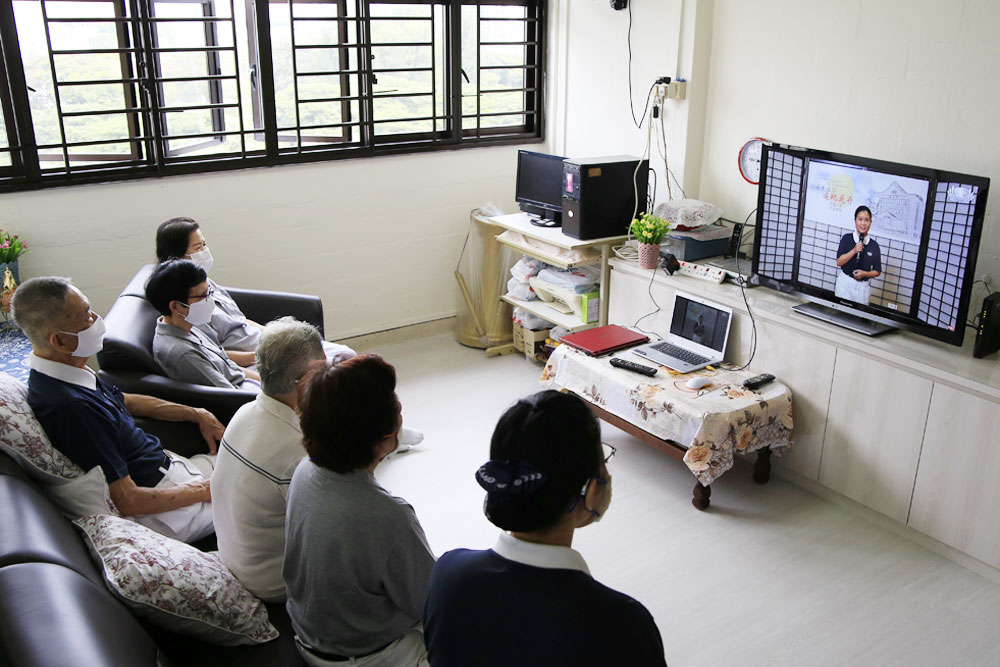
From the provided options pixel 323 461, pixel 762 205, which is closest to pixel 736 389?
pixel 762 205

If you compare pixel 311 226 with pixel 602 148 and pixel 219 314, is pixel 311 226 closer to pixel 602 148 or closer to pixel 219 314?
pixel 219 314

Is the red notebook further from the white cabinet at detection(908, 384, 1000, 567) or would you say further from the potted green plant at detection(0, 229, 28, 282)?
the potted green plant at detection(0, 229, 28, 282)

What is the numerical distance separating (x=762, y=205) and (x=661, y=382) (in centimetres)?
86

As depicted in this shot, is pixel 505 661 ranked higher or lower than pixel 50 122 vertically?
lower

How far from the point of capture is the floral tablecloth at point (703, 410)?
3.10 meters

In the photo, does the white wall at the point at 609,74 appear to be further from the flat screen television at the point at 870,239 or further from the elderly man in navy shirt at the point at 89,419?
the elderly man in navy shirt at the point at 89,419

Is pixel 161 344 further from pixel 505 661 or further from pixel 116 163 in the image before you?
pixel 505 661

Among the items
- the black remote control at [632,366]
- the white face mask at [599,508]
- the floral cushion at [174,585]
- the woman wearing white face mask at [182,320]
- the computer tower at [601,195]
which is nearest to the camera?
the white face mask at [599,508]

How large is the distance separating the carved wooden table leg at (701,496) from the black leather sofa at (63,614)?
1746 mm

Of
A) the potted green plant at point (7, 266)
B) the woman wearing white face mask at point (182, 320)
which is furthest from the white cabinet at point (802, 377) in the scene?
the potted green plant at point (7, 266)

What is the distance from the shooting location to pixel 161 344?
3.01 meters

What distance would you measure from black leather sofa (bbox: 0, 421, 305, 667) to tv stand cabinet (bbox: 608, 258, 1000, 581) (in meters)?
2.17

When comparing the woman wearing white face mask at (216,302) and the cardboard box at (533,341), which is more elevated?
the woman wearing white face mask at (216,302)

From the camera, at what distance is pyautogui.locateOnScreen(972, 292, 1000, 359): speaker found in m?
2.77
